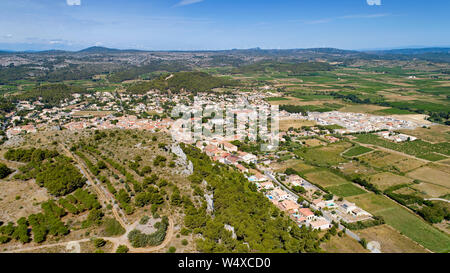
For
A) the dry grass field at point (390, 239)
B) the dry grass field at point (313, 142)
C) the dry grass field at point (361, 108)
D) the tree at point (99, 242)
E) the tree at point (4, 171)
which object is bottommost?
the dry grass field at point (390, 239)

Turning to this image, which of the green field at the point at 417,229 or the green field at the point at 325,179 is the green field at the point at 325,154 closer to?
the green field at the point at 325,179

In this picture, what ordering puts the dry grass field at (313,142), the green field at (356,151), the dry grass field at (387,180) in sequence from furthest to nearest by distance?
the dry grass field at (313,142) → the green field at (356,151) → the dry grass field at (387,180)

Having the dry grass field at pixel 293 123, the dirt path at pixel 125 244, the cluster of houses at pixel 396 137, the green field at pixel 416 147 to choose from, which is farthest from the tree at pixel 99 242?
the cluster of houses at pixel 396 137

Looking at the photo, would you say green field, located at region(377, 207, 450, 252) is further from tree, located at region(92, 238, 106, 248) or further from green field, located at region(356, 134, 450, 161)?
tree, located at region(92, 238, 106, 248)

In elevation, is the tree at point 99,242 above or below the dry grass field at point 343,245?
above

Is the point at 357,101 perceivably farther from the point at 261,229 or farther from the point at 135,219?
the point at 135,219

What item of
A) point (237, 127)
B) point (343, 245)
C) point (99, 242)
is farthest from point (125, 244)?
point (237, 127)

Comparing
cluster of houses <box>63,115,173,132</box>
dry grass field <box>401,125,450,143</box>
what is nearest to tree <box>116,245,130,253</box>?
cluster of houses <box>63,115,173,132</box>

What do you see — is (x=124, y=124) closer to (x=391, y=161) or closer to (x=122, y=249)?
(x=122, y=249)
